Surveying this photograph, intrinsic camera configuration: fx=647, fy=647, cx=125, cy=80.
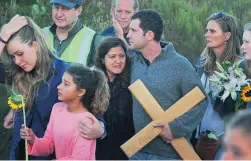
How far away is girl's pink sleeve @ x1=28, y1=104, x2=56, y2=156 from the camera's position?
4.29 metres

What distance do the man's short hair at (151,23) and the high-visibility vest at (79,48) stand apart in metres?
0.68

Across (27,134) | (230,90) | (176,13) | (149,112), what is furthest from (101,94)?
(176,13)

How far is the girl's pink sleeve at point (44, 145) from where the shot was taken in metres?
4.29

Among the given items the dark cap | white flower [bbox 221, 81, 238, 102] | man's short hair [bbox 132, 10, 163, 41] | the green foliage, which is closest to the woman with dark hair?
man's short hair [bbox 132, 10, 163, 41]

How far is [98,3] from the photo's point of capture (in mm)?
7047

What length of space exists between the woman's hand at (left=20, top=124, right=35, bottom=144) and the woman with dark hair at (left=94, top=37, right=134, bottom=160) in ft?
2.25

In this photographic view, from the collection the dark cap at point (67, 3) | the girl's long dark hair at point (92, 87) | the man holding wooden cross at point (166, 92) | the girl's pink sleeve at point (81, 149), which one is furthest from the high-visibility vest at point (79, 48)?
the girl's pink sleeve at point (81, 149)

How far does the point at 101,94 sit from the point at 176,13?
274 centimetres

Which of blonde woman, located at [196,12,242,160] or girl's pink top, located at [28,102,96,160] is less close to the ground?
blonde woman, located at [196,12,242,160]

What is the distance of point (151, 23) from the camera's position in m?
4.94

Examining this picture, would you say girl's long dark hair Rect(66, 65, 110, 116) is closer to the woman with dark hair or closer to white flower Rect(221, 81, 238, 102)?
the woman with dark hair

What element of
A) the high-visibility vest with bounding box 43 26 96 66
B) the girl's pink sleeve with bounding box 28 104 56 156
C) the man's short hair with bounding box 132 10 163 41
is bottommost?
the girl's pink sleeve with bounding box 28 104 56 156

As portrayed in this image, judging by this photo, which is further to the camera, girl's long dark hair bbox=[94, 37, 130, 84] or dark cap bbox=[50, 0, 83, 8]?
dark cap bbox=[50, 0, 83, 8]

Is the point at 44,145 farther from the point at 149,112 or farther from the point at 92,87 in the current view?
the point at 149,112
